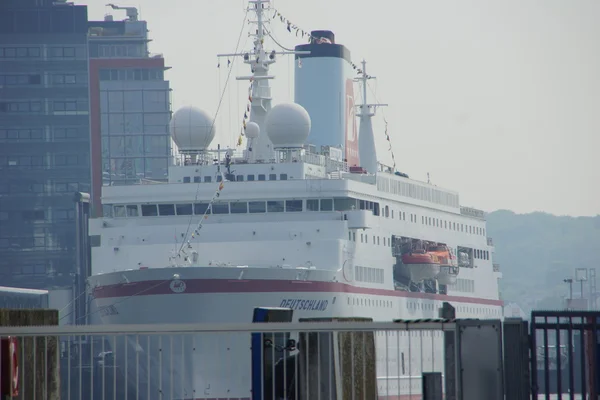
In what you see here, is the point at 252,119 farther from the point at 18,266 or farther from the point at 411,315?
the point at 18,266

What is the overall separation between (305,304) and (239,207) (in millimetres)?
4983

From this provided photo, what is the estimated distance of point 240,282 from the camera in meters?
40.9

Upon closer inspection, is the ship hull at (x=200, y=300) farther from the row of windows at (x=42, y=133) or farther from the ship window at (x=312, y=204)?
the row of windows at (x=42, y=133)

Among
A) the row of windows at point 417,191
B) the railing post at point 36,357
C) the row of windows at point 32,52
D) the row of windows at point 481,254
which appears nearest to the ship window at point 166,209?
the row of windows at point 417,191

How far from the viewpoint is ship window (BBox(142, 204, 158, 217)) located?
152 feet

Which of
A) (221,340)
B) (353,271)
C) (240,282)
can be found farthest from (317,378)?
(353,271)

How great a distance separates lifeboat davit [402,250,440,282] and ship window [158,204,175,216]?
11244mm

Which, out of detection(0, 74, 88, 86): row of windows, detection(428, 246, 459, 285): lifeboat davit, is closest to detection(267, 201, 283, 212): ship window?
detection(428, 246, 459, 285): lifeboat davit

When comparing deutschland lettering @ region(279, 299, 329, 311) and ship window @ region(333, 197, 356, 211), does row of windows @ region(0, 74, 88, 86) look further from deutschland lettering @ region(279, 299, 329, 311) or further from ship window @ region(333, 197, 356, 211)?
deutschland lettering @ region(279, 299, 329, 311)

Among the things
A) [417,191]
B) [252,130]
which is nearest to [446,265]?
[417,191]

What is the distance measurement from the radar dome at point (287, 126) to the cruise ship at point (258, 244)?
0.05 meters

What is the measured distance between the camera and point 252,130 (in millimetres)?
49344

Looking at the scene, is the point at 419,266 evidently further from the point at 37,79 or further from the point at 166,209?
the point at 37,79

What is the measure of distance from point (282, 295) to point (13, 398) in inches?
1144
